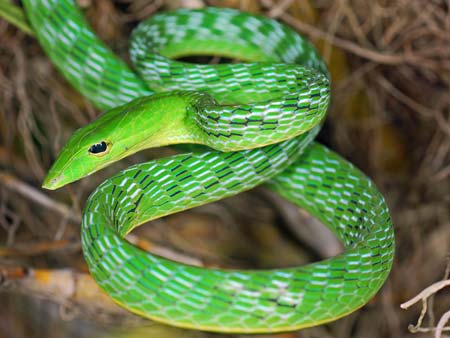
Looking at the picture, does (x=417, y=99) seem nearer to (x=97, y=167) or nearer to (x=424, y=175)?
(x=424, y=175)

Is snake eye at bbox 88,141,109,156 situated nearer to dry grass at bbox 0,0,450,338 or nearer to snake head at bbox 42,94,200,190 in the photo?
snake head at bbox 42,94,200,190

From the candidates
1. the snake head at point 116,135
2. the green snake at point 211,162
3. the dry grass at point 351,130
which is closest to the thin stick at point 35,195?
the dry grass at point 351,130

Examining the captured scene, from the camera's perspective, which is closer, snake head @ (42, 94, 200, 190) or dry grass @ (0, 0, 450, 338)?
snake head @ (42, 94, 200, 190)

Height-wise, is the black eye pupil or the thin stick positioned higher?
the black eye pupil

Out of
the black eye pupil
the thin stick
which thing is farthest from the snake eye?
the thin stick

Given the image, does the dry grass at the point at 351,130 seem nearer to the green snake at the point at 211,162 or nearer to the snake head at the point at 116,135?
the green snake at the point at 211,162

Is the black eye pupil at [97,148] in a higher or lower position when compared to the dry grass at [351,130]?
higher

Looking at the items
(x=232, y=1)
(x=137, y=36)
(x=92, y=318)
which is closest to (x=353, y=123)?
(x=232, y=1)

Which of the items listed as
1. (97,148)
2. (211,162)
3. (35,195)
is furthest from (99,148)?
(35,195)

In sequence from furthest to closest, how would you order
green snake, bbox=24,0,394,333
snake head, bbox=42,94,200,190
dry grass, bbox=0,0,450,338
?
dry grass, bbox=0,0,450,338, snake head, bbox=42,94,200,190, green snake, bbox=24,0,394,333

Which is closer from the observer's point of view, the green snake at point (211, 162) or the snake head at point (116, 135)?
the green snake at point (211, 162)

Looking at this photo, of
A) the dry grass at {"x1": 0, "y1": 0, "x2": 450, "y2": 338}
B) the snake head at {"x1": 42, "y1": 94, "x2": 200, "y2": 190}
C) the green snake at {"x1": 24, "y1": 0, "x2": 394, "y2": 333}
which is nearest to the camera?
the green snake at {"x1": 24, "y1": 0, "x2": 394, "y2": 333}
